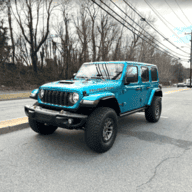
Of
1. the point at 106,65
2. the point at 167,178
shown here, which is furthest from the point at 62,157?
the point at 106,65

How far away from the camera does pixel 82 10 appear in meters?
29.1

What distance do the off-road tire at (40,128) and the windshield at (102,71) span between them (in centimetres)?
162

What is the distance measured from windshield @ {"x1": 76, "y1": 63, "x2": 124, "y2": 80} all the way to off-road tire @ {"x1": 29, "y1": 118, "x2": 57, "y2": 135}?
1.62 m

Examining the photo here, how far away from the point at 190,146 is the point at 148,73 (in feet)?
8.47

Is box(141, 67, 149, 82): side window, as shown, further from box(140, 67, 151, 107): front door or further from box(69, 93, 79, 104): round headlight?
box(69, 93, 79, 104): round headlight

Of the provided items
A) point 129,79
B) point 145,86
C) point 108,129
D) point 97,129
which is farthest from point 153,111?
point 97,129

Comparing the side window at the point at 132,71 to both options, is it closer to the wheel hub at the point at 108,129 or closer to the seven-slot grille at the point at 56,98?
the wheel hub at the point at 108,129

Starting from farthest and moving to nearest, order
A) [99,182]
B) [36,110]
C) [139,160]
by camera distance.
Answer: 1. [36,110]
2. [139,160]
3. [99,182]

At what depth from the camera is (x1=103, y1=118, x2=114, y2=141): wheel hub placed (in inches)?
152

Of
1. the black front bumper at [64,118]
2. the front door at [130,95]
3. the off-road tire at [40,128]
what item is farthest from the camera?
the front door at [130,95]

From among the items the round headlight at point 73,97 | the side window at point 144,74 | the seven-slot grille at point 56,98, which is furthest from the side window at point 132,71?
the seven-slot grille at point 56,98

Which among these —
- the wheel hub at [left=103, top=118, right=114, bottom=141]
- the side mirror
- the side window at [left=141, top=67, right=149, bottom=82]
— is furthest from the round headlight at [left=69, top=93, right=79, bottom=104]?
the side window at [left=141, top=67, right=149, bottom=82]

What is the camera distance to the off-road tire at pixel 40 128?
14.8ft

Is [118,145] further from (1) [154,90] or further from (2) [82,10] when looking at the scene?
(2) [82,10]
